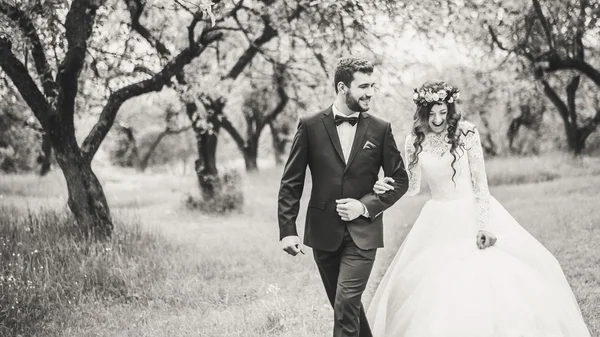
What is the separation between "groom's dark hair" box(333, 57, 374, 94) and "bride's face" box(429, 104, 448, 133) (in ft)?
3.14

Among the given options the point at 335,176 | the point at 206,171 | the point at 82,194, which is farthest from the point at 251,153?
the point at 335,176

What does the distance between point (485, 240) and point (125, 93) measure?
22.0ft

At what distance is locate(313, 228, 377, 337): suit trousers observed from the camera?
4223 millimetres

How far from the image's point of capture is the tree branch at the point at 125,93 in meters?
9.66

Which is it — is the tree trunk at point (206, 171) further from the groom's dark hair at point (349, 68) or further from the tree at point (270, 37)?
the groom's dark hair at point (349, 68)

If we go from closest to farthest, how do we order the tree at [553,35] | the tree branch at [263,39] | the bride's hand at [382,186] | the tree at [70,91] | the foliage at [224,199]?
the bride's hand at [382,186] < the tree at [70,91] < the tree branch at [263,39] < the tree at [553,35] < the foliage at [224,199]

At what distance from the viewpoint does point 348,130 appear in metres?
4.50

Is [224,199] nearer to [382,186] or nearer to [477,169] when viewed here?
[477,169]

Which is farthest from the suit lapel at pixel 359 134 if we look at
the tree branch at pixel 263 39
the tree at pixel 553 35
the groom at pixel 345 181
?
the tree at pixel 553 35

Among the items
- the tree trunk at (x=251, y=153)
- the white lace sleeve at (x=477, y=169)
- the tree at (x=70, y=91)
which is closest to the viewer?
the white lace sleeve at (x=477, y=169)

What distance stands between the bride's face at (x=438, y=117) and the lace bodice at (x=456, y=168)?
63 millimetres

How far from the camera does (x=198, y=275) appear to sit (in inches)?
333

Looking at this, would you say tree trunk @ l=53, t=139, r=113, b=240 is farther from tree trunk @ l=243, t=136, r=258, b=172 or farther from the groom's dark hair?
tree trunk @ l=243, t=136, r=258, b=172

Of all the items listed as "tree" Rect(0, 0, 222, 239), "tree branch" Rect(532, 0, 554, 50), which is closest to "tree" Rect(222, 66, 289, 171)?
"tree branch" Rect(532, 0, 554, 50)
